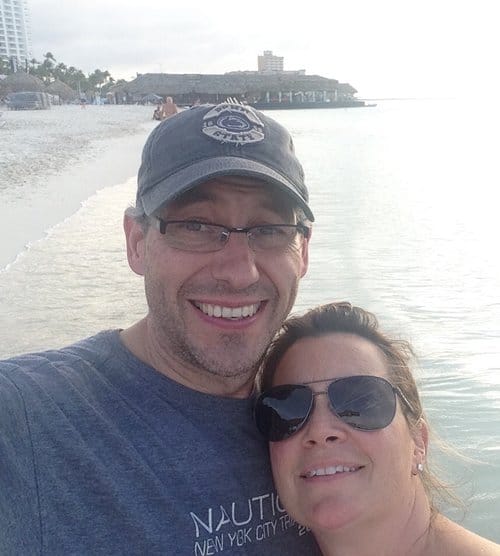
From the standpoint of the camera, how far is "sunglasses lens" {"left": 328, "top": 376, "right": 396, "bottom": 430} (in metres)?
2.05

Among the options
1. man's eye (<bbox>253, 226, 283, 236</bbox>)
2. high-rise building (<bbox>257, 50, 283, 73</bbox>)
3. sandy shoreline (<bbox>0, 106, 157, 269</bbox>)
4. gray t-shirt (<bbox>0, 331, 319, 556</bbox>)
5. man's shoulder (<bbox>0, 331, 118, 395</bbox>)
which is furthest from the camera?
high-rise building (<bbox>257, 50, 283, 73</bbox>)

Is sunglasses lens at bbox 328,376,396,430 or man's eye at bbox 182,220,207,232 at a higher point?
man's eye at bbox 182,220,207,232

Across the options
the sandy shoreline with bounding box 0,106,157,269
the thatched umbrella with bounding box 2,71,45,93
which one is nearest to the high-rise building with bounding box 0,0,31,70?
the thatched umbrella with bounding box 2,71,45,93

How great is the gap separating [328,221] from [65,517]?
11.1 meters

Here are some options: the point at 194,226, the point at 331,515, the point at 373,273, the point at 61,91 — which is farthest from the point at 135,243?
the point at 61,91

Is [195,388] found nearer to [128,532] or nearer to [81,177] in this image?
[128,532]

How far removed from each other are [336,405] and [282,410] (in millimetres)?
181

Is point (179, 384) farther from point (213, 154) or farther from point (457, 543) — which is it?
point (457, 543)

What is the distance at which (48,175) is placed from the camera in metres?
15.8

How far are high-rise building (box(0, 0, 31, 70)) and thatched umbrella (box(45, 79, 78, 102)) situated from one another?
77.8m

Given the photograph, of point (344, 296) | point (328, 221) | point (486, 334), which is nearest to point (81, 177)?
point (328, 221)

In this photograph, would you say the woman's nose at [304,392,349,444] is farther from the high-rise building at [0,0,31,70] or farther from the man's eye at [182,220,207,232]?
the high-rise building at [0,0,31,70]

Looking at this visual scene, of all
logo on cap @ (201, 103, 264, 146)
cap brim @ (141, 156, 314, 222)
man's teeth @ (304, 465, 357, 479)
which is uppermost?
logo on cap @ (201, 103, 264, 146)

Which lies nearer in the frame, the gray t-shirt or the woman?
the gray t-shirt
